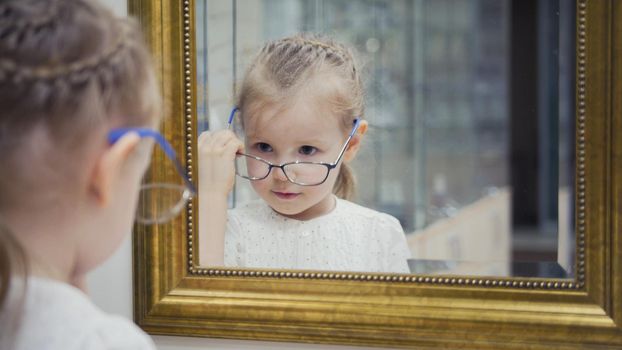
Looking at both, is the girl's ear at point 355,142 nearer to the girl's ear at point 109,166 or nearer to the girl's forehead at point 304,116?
the girl's forehead at point 304,116

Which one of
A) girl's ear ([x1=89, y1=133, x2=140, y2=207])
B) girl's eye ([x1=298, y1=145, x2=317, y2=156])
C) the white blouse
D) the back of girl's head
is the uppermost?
the back of girl's head

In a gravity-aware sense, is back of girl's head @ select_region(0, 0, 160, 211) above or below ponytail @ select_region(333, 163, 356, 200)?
above

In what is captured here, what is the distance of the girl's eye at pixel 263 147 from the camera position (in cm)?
126

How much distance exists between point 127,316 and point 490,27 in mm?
770

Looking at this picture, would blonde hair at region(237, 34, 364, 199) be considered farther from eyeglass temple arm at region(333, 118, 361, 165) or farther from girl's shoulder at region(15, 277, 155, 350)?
girl's shoulder at region(15, 277, 155, 350)

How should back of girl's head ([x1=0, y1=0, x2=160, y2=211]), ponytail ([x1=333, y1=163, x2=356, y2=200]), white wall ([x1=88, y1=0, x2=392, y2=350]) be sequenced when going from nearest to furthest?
back of girl's head ([x1=0, y1=0, x2=160, y2=211]), ponytail ([x1=333, y1=163, x2=356, y2=200]), white wall ([x1=88, y1=0, x2=392, y2=350])

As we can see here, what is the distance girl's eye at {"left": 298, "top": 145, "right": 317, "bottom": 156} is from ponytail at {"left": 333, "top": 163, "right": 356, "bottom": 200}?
0.05 meters

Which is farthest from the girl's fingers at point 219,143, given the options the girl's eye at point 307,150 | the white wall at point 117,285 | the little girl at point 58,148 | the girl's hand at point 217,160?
the little girl at point 58,148

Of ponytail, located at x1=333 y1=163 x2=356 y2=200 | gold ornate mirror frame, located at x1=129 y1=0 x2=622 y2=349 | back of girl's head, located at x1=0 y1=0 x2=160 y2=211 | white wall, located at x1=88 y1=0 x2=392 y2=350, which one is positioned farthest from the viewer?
white wall, located at x1=88 y1=0 x2=392 y2=350

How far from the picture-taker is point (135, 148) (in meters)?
0.77

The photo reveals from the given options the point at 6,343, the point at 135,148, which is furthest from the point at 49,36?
the point at 6,343

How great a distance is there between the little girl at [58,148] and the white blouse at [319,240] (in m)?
0.53

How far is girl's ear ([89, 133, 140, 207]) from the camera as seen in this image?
0.74 metres

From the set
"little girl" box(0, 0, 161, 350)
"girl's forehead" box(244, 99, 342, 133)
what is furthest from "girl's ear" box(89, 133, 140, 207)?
"girl's forehead" box(244, 99, 342, 133)
